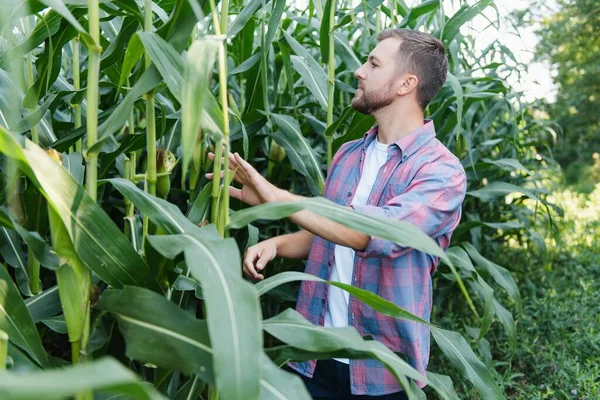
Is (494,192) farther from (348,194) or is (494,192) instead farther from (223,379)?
(223,379)

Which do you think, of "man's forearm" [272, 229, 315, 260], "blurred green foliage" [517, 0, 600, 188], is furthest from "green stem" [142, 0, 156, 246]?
"blurred green foliage" [517, 0, 600, 188]

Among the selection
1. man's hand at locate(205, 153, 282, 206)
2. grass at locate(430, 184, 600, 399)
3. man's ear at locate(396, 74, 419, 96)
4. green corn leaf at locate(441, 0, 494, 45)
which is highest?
green corn leaf at locate(441, 0, 494, 45)

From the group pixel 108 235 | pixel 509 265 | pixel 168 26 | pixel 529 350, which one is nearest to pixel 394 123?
pixel 168 26

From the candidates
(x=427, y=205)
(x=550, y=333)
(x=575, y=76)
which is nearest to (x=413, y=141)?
(x=427, y=205)

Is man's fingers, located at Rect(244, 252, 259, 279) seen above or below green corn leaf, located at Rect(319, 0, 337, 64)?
below

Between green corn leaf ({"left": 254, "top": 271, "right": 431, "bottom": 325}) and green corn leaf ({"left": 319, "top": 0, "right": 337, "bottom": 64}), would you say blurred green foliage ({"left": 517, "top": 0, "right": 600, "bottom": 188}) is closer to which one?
green corn leaf ({"left": 319, "top": 0, "right": 337, "bottom": 64})

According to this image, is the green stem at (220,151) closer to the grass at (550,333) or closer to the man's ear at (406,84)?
the man's ear at (406,84)

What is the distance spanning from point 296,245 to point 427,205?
45cm

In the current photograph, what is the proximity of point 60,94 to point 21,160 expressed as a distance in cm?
64

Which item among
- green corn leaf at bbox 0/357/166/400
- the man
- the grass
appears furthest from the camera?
the grass

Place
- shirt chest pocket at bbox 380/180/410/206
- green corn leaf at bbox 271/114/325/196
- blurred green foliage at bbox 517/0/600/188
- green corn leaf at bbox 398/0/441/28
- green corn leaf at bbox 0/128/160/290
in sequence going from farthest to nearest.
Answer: blurred green foliage at bbox 517/0/600/188, green corn leaf at bbox 398/0/441/28, green corn leaf at bbox 271/114/325/196, shirt chest pocket at bbox 380/180/410/206, green corn leaf at bbox 0/128/160/290

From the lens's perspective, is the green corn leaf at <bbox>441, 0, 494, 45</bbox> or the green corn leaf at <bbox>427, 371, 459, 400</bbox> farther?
the green corn leaf at <bbox>441, 0, 494, 45</bbox>

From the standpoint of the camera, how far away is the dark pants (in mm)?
1685

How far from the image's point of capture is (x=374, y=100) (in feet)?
5.69
